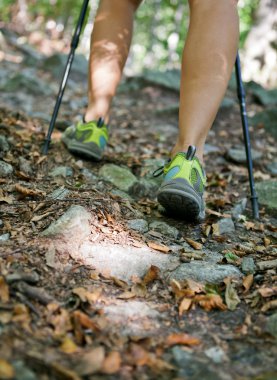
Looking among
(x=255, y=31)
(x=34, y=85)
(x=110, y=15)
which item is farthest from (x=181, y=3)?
(x=110, y=15)

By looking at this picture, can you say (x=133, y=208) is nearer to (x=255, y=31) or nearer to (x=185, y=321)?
(x=185, y=321)

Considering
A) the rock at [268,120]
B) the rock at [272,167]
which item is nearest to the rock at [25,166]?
the rock at [272,167]

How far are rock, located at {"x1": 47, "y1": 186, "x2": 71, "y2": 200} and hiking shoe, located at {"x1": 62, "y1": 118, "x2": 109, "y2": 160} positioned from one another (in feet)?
1.93

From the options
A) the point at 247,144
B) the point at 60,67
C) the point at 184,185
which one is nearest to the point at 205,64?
the point at 184,185

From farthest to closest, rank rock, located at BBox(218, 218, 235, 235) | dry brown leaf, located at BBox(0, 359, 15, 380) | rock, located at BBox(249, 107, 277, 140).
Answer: rock, located at BBox(249, 107, 277, 140) < rock, located at BBox(218, 218, 235, 235) < dry brown leaf, located at BBox(0, 359, 15, 380)

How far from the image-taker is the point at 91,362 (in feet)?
3.84

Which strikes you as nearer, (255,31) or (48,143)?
(48,143)

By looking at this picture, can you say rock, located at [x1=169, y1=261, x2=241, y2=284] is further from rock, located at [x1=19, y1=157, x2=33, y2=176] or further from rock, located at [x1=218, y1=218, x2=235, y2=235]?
rock, located at [x1=19, y1=157, x2=33, y2=176]

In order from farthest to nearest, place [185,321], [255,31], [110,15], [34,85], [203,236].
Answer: [255,31], [34,85], [110,15], [203,236], [185,321]

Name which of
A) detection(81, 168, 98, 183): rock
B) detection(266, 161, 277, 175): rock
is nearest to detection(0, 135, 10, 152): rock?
detection(81, 168, 98, 183): rock

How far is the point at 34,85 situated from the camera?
6.06 metres

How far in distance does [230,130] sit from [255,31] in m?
5.07

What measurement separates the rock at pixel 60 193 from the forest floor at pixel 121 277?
1 cm

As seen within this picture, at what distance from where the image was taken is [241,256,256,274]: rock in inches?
74.0
